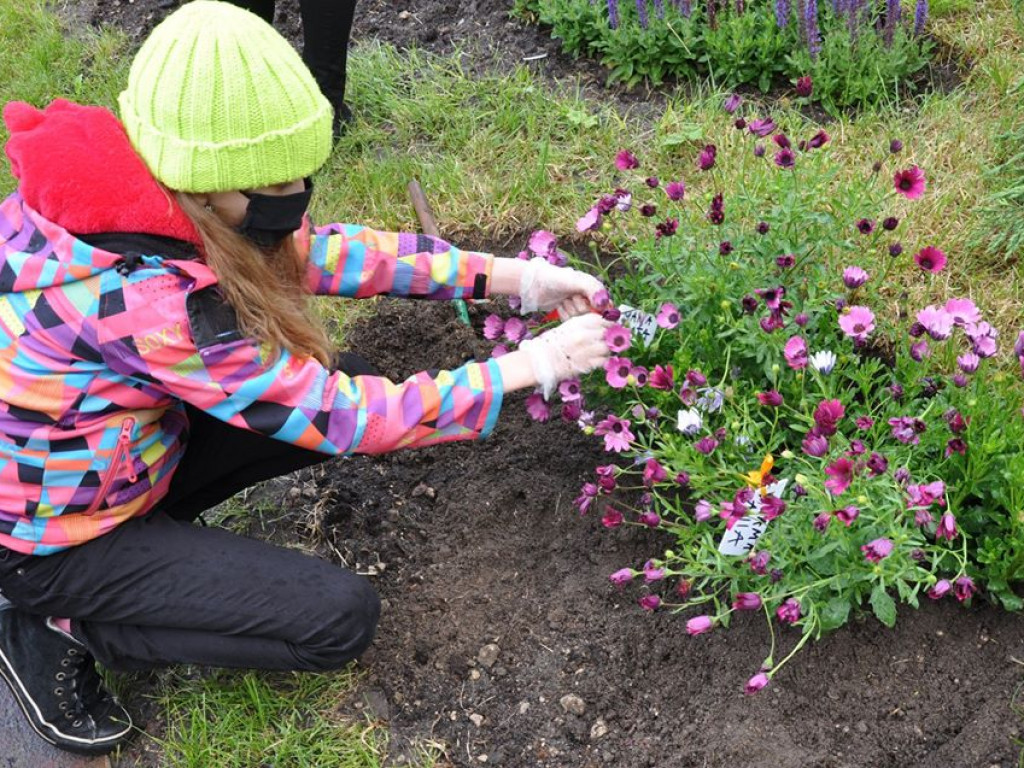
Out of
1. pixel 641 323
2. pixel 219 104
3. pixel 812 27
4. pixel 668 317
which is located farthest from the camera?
pixel 812 27

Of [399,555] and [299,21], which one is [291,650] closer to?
[399,555]

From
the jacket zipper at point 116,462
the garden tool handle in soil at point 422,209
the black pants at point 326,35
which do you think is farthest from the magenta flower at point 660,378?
the black pants at point 326,35

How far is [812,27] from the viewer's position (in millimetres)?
3652

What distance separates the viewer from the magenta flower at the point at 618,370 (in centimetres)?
231

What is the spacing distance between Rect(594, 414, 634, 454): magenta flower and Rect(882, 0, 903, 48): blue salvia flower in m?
1.99

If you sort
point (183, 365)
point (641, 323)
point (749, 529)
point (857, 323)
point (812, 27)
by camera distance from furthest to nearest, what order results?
point (812, 27) < point (641, 323) < point (857, 323) < point (749, 529) < point (183, 365)

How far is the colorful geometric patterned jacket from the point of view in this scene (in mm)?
2062

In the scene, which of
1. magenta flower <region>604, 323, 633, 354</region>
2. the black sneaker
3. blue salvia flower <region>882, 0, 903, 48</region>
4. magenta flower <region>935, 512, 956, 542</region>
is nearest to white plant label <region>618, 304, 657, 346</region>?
magenta flower <region>604, 323, 633, 354</region>

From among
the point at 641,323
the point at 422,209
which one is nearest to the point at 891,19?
the point at 422,209

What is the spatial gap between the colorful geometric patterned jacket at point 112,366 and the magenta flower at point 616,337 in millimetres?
245

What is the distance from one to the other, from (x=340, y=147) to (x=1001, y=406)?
252cm

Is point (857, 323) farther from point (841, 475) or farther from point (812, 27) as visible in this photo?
point (812, 27)

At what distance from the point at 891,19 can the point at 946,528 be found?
7.01ft

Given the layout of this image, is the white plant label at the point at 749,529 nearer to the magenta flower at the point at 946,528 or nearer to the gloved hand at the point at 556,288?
the magenta flower at the point at 946,528
